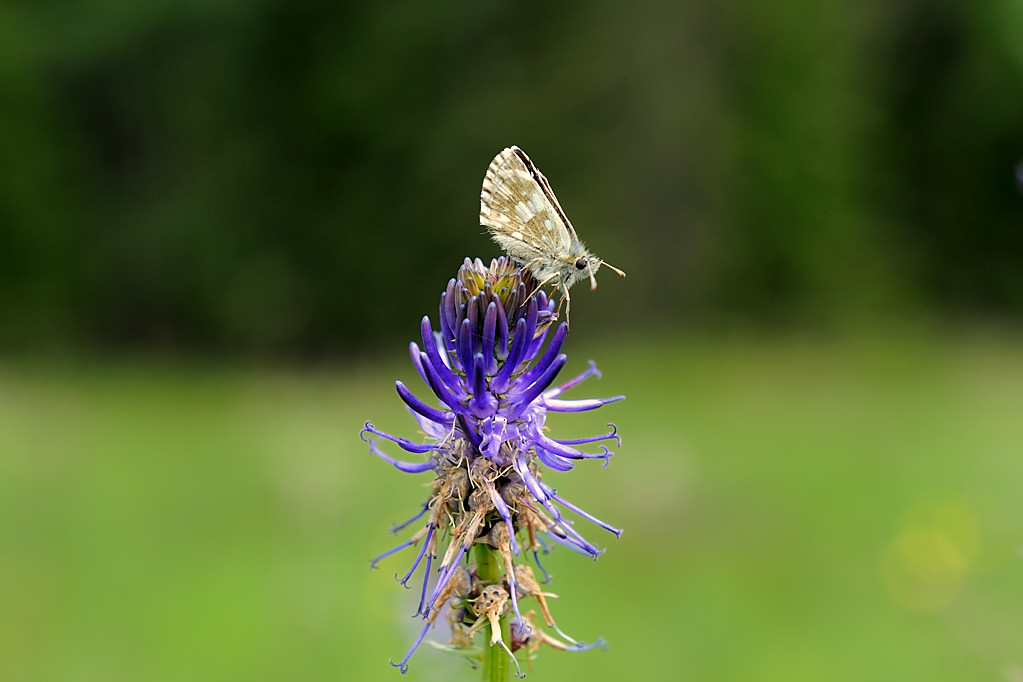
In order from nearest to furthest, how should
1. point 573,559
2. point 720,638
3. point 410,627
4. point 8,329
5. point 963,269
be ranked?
point 410,627, point 720,638, point 573,559, point 8,329, point 963,269

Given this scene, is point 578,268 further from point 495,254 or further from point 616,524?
point 495,254

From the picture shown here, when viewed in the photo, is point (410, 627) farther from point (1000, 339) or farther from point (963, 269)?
point (963, 269)

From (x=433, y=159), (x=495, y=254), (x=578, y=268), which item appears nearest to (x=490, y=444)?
(x=578, y=268)

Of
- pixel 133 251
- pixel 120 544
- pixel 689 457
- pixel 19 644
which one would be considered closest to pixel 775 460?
pixel 689 457

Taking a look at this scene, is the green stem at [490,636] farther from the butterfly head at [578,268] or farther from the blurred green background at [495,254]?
the blurred green background at [495,254]

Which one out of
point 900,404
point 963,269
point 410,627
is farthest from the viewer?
point 963,269

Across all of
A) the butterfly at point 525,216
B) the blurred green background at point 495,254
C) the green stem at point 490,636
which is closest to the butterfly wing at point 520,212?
the butterfly at point 525,216
